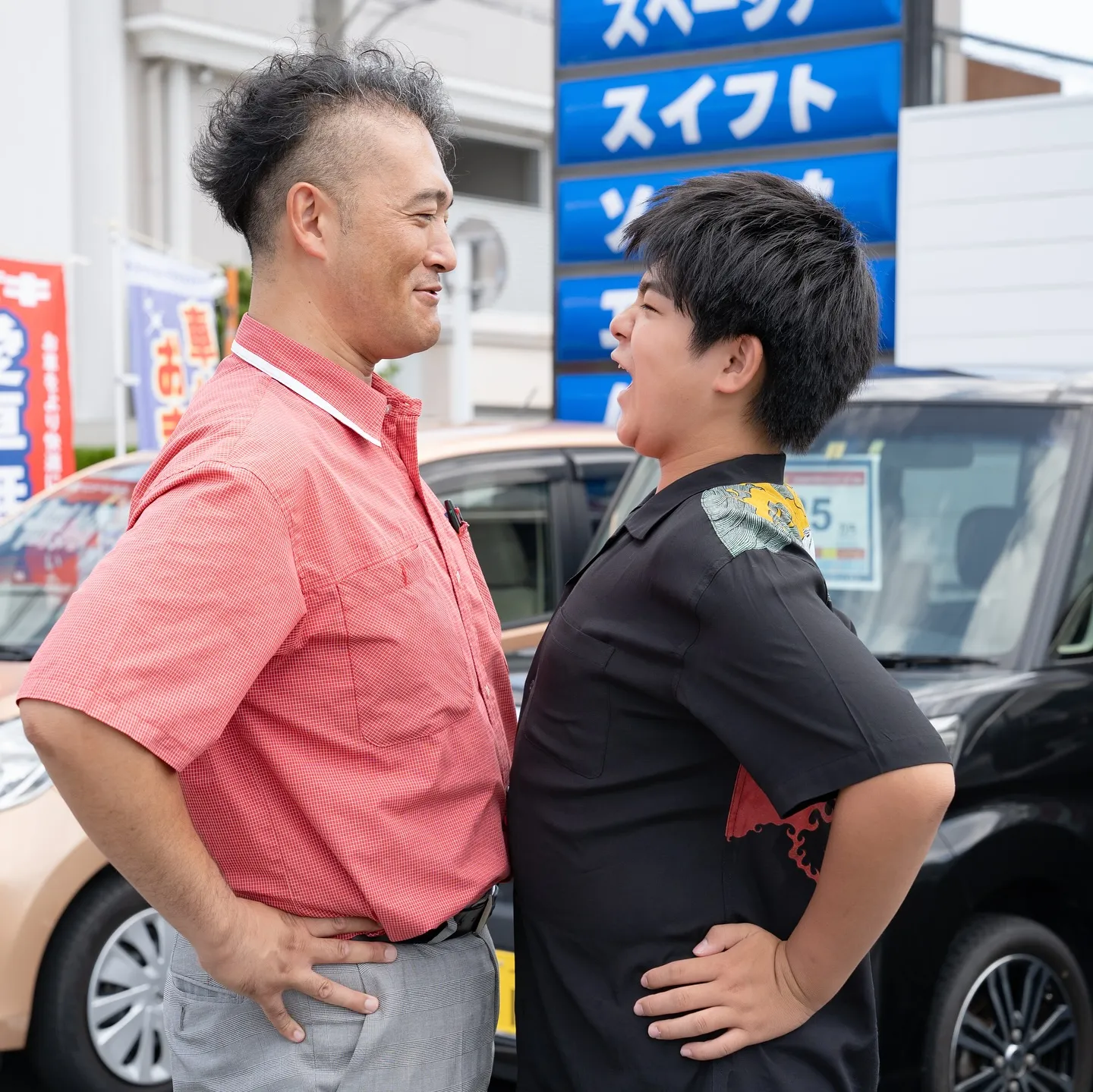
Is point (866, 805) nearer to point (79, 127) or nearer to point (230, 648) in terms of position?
point (230, 648)

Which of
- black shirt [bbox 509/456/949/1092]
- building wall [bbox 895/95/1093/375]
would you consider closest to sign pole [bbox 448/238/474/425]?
building wall [bbox 895/95/1093/375]

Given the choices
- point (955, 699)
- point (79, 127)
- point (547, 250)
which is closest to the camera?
point (955, 699)

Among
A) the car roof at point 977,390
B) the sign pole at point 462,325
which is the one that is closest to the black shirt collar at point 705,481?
the car roof at point 977,390

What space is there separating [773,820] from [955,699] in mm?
1602

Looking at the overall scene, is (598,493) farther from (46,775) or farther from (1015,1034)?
(1015,1034)

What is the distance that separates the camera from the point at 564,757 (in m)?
1.67

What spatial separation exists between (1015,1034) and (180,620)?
2.36 meters

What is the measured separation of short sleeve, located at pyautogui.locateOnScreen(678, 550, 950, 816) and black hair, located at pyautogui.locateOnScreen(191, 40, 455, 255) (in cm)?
76

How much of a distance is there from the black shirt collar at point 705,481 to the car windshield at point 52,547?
3.15m

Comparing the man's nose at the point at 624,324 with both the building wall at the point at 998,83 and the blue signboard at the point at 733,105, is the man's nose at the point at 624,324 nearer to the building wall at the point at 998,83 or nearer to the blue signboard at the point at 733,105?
the blue signboard at the point at 733,105

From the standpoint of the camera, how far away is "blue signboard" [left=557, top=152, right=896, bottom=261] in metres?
7.41

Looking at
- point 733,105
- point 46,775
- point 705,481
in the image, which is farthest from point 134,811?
point 733,105

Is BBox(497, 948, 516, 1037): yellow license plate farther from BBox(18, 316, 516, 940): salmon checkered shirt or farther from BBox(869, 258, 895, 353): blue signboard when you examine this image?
BBox(869, 258, 895, 353): blue signboard

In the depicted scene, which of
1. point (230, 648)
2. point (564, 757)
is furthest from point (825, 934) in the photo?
point (230, 648)
